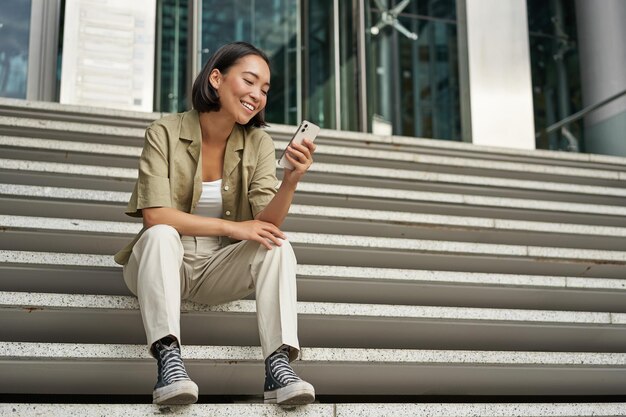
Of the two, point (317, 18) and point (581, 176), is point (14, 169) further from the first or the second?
point (317, 18)

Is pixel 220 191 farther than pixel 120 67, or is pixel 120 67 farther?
pixel 120 67

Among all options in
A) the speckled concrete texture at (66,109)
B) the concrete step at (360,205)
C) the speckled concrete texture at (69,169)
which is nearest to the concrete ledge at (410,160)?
the speckled concrete texture at (69,169)

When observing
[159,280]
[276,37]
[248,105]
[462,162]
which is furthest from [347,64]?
[159,280]

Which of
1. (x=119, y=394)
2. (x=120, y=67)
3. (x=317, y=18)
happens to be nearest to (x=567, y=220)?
(x=119, y=394)

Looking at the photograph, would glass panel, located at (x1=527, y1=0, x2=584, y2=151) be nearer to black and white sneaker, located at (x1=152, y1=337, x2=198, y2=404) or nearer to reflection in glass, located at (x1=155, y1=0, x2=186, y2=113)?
reflection in glass, located at (x1=155, y1=0, x2=186, y2=113)

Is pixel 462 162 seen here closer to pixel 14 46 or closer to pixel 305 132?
pixel 305 132

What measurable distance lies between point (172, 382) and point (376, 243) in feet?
6.13

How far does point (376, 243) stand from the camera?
13.1 feet

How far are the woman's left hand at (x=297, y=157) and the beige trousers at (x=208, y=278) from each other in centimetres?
22

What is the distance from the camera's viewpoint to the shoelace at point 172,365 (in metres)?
2.29

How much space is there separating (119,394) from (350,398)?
Answer: 0.79 metres

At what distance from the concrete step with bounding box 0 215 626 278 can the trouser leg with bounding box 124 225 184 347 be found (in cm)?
99

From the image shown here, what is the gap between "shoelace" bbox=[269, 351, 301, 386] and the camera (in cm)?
240

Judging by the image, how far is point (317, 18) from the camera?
8.91m
